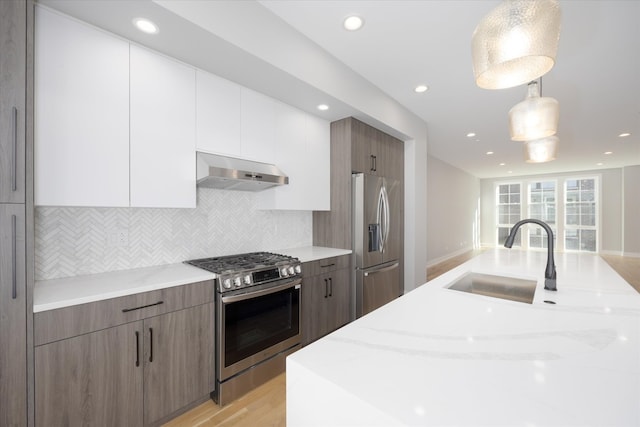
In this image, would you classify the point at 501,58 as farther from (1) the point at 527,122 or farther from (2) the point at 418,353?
(2) the point at 418,353

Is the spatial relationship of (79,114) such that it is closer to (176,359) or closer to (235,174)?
(235,174)

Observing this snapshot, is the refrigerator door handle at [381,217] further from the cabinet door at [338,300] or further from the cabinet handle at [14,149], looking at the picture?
the cabinet handle at [14,149]

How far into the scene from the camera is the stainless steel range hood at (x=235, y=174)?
6.35 ft

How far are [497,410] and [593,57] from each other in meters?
3.32

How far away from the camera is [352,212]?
2920mm

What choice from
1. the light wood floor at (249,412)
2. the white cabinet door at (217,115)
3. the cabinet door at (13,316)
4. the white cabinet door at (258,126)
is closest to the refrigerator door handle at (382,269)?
the light wood floor at (249,412)

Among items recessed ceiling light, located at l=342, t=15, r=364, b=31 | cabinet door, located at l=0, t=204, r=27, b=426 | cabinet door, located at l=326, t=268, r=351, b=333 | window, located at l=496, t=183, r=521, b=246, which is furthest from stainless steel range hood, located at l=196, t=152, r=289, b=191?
window, located at l=496, t=183, r=521, b=246

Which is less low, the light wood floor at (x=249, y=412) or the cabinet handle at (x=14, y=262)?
the cabinet handle at (x=14, y=262)

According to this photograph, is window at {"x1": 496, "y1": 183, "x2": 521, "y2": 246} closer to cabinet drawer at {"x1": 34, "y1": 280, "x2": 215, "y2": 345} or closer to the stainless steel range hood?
the stainless steel range hood

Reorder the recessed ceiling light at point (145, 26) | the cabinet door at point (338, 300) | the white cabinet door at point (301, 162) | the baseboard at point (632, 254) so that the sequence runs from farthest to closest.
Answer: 1. the baseboard at point (632, 254)
2. the cabinet door at point (338, 300)
3. the white cabinet door at point (301, 162)
4. the recessed ceiling light at point (145, 26)

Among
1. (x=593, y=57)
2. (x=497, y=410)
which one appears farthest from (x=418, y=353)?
(x=593, y=57)

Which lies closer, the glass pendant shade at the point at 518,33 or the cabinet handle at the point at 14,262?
the glass pendant shade at the point at 518,33

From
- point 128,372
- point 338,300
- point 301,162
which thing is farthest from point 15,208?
point 338,300

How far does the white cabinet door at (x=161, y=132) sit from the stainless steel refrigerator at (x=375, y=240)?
1.67 meters
